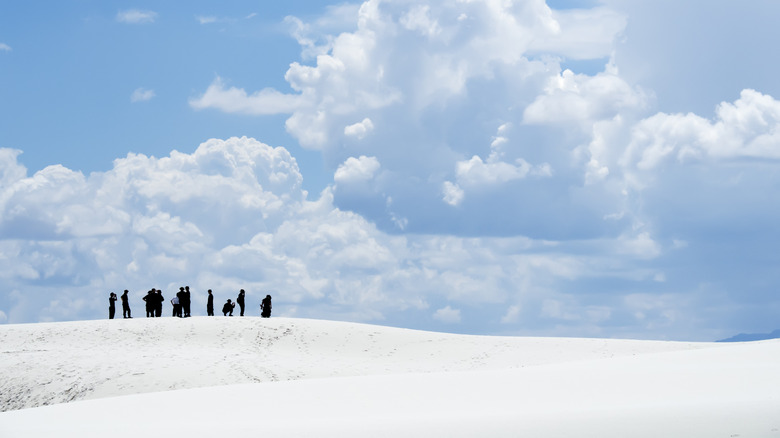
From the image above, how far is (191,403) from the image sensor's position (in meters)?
15.0

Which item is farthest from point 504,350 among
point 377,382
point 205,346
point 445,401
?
point 445,401

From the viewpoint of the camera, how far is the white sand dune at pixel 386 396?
11.5m

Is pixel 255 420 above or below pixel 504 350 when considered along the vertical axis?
below

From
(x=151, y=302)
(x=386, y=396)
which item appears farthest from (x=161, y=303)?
(x=386, y=396)

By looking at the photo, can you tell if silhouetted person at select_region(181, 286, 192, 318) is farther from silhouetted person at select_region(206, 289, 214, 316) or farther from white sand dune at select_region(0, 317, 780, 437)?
white sand dune at select_region(0, 317, 780, 437)

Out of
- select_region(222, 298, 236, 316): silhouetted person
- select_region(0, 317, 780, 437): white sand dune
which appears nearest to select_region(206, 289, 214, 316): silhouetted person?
select_region(222, 298, 236, 316): silhouetted person

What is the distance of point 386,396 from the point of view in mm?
14688

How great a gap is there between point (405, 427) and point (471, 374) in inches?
207

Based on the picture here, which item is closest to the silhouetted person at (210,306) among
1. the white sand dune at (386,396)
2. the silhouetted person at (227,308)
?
the silhouetted person at (227,308)

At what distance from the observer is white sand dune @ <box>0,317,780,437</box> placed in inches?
453

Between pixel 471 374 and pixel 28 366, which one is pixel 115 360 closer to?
pixel 28 366

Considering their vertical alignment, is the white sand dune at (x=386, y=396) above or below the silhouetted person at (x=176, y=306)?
below

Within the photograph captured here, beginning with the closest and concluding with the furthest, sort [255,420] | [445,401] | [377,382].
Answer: [255,420] < [445,401] < [377,382]

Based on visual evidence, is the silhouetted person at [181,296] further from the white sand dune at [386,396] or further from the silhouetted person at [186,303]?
the white sand dune at [386,396]
